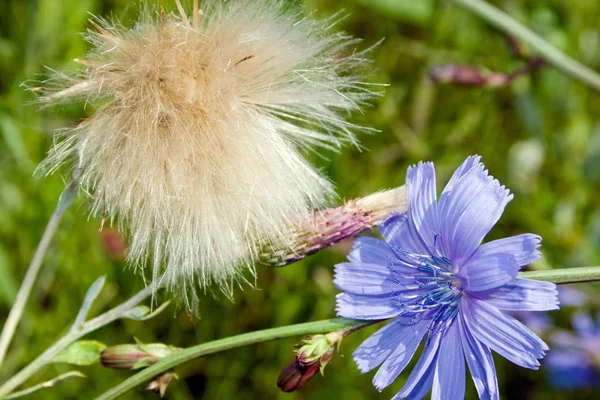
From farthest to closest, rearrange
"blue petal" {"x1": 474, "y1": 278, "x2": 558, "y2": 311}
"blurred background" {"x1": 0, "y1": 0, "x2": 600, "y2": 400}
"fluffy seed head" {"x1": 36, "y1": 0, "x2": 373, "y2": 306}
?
"blurred background" {"x1": 0, "y1": 0, "x2": 600, "y2": 400} < "fluffy seed head" {"x1": 36, "y1": 0, "x2": 373, "y2": 306} < "blue petal" {"x1": 474, "y1": 278, "x2": 558, "y2": 311}

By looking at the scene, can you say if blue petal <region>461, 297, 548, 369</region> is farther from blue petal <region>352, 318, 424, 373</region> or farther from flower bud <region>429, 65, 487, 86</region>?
flower bud <region>429, 65, 487, 86</region>

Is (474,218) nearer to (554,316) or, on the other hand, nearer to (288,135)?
(288,135)

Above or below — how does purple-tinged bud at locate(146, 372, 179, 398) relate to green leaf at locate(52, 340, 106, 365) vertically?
below

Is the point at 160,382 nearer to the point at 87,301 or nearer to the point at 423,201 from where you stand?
the point at 87,301

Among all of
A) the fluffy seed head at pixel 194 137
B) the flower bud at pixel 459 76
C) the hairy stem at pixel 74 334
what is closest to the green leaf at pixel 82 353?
the hairy stem at pixel 74 334

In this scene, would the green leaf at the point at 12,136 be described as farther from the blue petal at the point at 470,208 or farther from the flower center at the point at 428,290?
the blue petal at the point at 470,208

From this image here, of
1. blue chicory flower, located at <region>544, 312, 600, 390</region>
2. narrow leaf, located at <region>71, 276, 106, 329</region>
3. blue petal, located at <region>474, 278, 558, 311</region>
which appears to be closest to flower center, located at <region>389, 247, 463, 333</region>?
blue petal, located at <region>474, 278, 558, 311</region>
